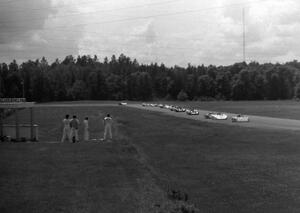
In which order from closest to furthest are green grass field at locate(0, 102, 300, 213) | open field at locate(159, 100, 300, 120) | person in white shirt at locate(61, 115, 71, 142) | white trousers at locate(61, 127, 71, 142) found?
green grass field at locate(0, 102, 300, 213) < person in white shirt at locate(61, 115, 71, 142) < white trousers at locate(61, 127, 71, 142) < open field at locate(159, 100, 300, 120)

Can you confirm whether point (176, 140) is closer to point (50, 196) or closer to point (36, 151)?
point (36, 151)

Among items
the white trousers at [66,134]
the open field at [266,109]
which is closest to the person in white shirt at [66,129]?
the white trousers at [66,134]

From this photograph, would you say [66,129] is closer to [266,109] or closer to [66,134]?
[66,134]

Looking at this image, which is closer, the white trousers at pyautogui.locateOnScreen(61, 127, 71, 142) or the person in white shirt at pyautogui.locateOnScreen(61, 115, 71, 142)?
the person in white shirt at pyautogui.locateOnScreen(61, 115, 71, 142)

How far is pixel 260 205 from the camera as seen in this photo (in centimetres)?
1653

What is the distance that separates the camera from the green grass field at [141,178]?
16.3 meters

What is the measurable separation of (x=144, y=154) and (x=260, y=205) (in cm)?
1424

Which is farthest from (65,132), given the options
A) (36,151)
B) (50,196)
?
(50,196)

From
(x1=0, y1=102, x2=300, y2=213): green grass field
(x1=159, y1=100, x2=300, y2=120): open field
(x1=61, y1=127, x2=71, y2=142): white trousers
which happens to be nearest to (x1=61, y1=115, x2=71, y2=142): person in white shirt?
(x1=61, y1=127, x2=71, y2=142): white trousers

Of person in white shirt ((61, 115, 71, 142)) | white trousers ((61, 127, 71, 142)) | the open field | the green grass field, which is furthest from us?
the open field

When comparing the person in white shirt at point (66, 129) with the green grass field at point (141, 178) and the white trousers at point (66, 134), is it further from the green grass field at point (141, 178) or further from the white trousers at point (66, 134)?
the green grass field at point (141, 178)

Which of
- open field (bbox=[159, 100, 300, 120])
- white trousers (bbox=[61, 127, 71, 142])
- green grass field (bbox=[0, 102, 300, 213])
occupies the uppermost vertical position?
white trousers (bbox=[61, 127, 71, 142])

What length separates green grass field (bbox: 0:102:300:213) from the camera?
16344mm

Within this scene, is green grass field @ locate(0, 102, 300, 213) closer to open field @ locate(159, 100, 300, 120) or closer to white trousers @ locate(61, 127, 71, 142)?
white trousers @ locate(61, 127, 71, 142)
